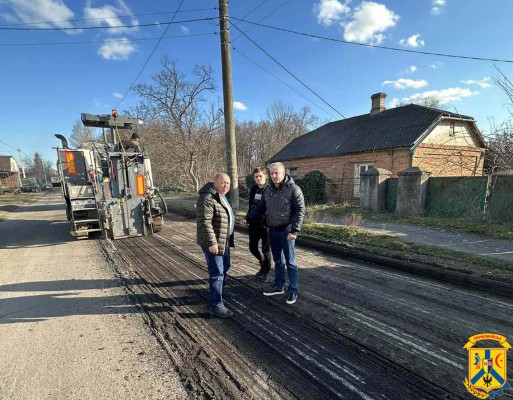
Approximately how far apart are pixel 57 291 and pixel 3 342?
4.63 feet

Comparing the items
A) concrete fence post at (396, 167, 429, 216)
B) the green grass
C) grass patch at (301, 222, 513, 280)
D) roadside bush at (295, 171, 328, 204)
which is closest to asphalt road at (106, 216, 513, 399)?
grass patch at (301, 222, 513, 280)

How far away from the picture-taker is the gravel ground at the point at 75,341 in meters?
2.36

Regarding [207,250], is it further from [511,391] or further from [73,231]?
[73,231]

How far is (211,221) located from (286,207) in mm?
1029

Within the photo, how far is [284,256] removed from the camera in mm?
3973

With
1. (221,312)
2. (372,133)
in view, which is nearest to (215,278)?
(221,312)

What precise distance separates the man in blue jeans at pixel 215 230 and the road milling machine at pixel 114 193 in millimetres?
5032

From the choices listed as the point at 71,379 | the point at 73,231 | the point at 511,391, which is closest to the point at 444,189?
the point at 511,391

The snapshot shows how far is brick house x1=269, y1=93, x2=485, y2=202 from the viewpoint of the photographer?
47.1 feet

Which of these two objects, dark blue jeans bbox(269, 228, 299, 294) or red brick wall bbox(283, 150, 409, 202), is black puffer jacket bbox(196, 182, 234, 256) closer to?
dark blue jeans bbox(269, 228, 299, 294)

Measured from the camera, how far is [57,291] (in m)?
→ 4.44

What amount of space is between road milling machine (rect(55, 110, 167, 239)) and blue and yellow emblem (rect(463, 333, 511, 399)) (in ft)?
24.4

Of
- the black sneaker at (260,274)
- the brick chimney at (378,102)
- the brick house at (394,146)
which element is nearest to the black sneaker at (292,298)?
the black sneaker at (260,274)

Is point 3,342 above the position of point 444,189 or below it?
below
